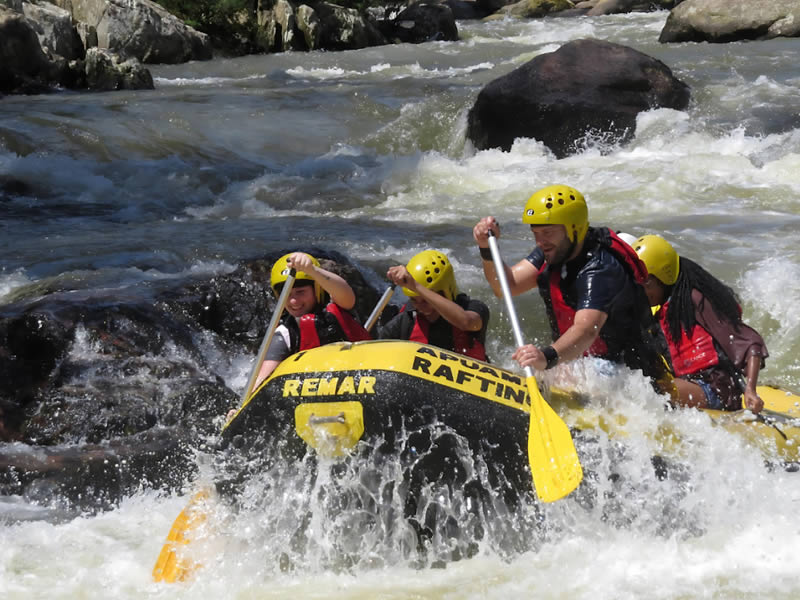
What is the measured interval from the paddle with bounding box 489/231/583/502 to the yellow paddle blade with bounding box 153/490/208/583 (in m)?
1.33

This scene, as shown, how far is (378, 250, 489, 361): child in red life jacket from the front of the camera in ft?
14.5

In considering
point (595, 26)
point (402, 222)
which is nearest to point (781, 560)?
point (402, 222)

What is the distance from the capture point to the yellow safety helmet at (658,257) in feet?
15.1

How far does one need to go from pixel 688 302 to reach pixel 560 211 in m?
1.11

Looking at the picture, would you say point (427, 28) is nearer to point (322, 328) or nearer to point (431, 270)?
point (431, 270)

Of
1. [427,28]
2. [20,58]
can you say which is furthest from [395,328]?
[427,28]

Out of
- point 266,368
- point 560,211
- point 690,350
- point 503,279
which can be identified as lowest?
point 690,350

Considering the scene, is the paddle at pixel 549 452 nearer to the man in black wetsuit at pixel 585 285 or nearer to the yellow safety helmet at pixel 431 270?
the man in black wetsuit at pixel 585 285

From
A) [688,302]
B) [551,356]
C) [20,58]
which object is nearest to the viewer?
[551,356]

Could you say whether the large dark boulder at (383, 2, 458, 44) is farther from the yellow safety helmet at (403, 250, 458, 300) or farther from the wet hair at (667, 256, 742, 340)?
the yellow safety helmet at (403, 250, 458, 300)

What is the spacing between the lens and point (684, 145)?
11.3 metres

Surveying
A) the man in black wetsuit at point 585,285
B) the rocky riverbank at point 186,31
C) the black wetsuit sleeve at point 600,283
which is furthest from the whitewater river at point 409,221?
the rocky riverbank at point 186,31

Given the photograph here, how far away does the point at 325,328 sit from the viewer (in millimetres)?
4449

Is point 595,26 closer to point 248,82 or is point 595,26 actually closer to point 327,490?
point 248,82
